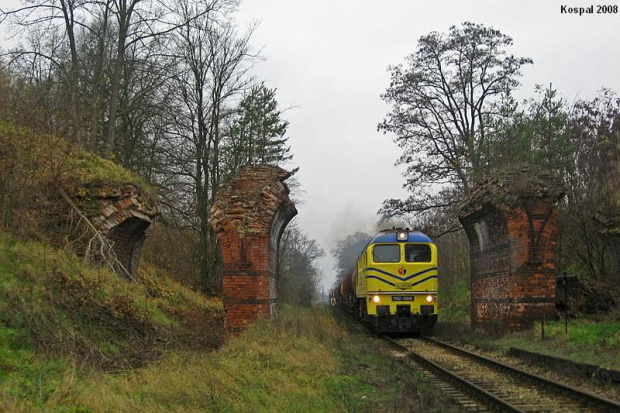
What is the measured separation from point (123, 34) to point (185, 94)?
4.77 meters

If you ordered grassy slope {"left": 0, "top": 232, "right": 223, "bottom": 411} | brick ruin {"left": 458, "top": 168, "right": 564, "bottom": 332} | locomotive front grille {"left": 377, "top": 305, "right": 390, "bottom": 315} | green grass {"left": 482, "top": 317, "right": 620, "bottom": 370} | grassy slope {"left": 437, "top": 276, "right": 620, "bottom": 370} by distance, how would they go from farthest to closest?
locomotive front grille {"left": 377, "top": 305, "right": 390, "bottom": 315}, brick ruin {"left": 458, "top": 168, "right": 564, "bottom": 332}, grassy slope {"left": 437, "top": 276, "right": 620, "bottom": 370}, green grass {"left": 482, "top": 317, "right": 620, "bottom": 370}, grassy slope {"left": 0, "top": 232, "right": 223, "bottom": 411}

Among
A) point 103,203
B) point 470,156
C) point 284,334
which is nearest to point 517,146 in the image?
point 470,156

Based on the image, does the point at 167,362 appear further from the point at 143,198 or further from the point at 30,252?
the point at 143,198

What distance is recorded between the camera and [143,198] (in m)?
14.7

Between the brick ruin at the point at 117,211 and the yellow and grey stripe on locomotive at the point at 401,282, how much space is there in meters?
7.24

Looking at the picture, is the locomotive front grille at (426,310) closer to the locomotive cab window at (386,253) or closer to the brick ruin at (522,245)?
the locomotive cab window at (386,253)

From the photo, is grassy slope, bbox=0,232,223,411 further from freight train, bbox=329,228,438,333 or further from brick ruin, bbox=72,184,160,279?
freight train, bbox=329,228,438,333

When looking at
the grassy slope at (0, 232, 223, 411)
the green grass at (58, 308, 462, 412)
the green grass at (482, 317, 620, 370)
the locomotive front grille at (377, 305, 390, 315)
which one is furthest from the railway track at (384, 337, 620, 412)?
the grassy slope at (0, 232, 223, 411)

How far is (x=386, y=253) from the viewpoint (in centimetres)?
1858

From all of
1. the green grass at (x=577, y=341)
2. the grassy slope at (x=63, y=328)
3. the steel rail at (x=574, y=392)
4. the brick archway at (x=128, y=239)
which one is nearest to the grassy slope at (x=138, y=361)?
the grassy slope at (x=63, y=328)

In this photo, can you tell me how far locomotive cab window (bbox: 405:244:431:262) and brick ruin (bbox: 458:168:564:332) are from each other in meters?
2.47

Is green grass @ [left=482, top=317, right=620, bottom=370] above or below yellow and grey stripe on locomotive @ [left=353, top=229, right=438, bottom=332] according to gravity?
below

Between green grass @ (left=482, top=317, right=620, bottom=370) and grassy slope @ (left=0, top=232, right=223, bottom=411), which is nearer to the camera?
grassy slope @ (left=0, top=232, right=223, bottom=411)

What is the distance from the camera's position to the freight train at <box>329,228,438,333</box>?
706 inches
